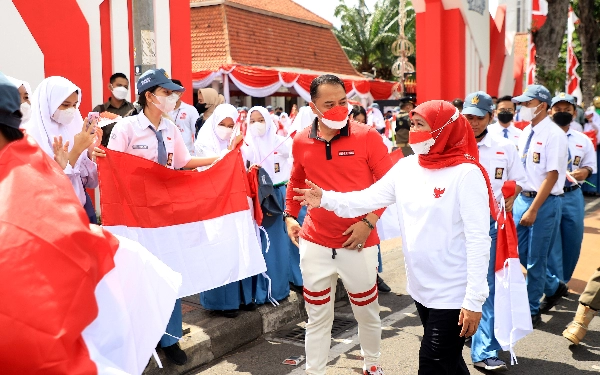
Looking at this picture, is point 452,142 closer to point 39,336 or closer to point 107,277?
point 107,277

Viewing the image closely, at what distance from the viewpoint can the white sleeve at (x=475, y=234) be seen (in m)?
3.06

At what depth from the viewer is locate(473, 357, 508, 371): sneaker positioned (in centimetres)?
463

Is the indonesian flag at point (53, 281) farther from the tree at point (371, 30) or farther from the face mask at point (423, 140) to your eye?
the tree at point (371, 30)

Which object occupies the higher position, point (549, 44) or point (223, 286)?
point (549, 44)

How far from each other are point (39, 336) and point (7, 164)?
0.50 meters

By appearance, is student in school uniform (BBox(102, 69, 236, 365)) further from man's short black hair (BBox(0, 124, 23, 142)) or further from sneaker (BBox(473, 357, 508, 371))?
man's short black hair (BBox(0, 124, 23, 142))

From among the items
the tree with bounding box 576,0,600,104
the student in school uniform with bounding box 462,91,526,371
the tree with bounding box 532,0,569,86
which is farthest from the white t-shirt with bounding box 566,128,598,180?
the tree with bounding box 576,0,600,104

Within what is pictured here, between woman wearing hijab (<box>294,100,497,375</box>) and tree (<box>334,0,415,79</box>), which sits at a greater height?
tree (<box>334,0,415,79</box>)

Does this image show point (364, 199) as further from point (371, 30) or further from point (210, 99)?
point (371, 30)

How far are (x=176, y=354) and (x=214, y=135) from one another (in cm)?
208

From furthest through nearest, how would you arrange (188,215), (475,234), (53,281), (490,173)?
(490,173)
(188,215)
(475,234)
(53,281)

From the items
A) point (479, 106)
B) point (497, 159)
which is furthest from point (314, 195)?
point (497, 159)

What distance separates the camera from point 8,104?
74.4 inches

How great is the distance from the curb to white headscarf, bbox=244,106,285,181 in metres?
1.23
